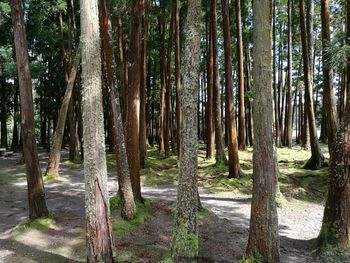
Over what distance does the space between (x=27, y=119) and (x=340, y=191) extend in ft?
23.6

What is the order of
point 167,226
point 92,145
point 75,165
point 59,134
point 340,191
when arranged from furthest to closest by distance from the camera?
point 75,165
point 59,134
point 167,226
point 340,191
point 92,145

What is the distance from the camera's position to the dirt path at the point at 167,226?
707 centimetres

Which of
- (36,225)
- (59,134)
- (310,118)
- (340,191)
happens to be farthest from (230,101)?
(36,225)

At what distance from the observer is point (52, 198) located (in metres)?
11.5

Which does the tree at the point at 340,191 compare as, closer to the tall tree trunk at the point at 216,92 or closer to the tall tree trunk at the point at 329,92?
the tall tree trunk at the point at 329,92

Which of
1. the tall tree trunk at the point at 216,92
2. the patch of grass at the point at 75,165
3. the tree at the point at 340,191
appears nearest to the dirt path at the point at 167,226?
the tree at the point at 340,191

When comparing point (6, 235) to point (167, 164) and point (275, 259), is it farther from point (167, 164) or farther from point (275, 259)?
point (167, 164)

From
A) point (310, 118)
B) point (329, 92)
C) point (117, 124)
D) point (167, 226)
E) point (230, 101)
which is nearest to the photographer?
point (117, 124)

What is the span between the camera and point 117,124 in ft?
27.0

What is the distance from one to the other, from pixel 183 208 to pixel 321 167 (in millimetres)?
9847

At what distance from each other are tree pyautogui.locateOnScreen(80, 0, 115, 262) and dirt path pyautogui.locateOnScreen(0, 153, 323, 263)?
1.02 m

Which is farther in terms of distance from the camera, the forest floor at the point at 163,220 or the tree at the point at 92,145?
the forest floor at the point at 163,220

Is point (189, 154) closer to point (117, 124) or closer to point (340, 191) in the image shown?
point (117, 124)

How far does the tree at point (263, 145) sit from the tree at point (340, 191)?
1513 mm
